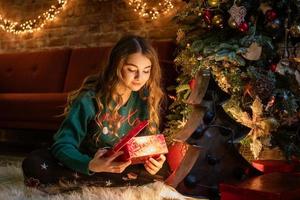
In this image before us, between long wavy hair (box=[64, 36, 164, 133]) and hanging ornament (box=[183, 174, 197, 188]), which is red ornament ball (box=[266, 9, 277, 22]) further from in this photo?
hanging ornament (box=[183, 174, 197, 188])

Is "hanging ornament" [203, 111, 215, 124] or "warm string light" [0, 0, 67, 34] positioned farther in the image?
"warm string light" [0, 0, 67, 34]

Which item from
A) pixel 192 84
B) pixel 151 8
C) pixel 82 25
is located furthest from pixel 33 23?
pixel 192 84

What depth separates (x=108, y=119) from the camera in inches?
68.6

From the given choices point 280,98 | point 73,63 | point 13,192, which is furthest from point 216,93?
point 73,63

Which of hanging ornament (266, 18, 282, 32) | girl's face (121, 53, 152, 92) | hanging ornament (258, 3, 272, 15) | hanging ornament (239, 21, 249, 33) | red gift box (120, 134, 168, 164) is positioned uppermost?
hanging ornament (258, 3, 272, 15)

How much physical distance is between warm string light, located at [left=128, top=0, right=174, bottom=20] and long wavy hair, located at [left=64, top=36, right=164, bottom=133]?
66.3 inches

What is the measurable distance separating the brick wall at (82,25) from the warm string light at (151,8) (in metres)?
0.04

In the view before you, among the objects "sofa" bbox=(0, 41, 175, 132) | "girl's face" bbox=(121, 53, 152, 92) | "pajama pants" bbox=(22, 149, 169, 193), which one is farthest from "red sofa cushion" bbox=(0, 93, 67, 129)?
"girl's face" bbox=(121, 53, 152, 92)

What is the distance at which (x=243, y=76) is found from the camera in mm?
1719

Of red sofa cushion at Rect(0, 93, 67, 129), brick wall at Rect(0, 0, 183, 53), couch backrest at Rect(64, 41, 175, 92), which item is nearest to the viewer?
red sofa cushion at Rect(0, 93, 67, 129)

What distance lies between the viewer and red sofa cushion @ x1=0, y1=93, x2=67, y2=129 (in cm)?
291

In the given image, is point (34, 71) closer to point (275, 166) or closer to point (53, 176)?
point (53, 176)

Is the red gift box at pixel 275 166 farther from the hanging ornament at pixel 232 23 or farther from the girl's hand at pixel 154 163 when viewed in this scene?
the hanging ornament at pixel 232 23

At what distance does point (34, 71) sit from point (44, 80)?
15 centimetres
